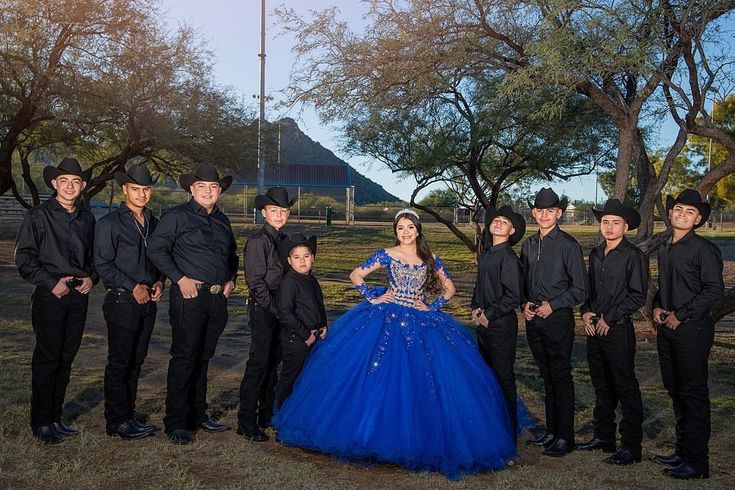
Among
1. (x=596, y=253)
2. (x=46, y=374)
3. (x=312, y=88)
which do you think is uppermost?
(x=312, y=88)

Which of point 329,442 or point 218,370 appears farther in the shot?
point 218,370

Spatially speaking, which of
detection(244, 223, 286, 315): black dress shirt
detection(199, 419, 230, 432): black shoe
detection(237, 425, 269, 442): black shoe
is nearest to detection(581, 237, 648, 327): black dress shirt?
detection(244, 223, 286, 315): black dress shirt

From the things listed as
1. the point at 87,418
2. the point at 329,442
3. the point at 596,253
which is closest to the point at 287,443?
the point at 329,442

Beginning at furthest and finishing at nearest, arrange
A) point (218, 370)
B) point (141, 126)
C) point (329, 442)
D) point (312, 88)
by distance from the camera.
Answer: point (141, 126) → point (312, 88) → point (218, 370) → point (329, 442)

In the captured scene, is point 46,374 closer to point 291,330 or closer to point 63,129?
point 291,330

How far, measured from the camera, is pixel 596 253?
221 inches

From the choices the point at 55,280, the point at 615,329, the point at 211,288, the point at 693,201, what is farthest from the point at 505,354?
the point at 55,280

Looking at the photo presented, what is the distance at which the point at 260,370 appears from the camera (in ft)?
19.1

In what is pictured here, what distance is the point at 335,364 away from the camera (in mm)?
5191

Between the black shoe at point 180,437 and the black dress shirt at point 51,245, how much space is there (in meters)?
1.45

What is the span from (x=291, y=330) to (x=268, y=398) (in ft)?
2.68

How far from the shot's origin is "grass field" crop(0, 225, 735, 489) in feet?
15.6

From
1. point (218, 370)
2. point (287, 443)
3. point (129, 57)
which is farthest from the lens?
point (129, 57)

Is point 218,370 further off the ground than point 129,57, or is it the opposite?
point 129,57
